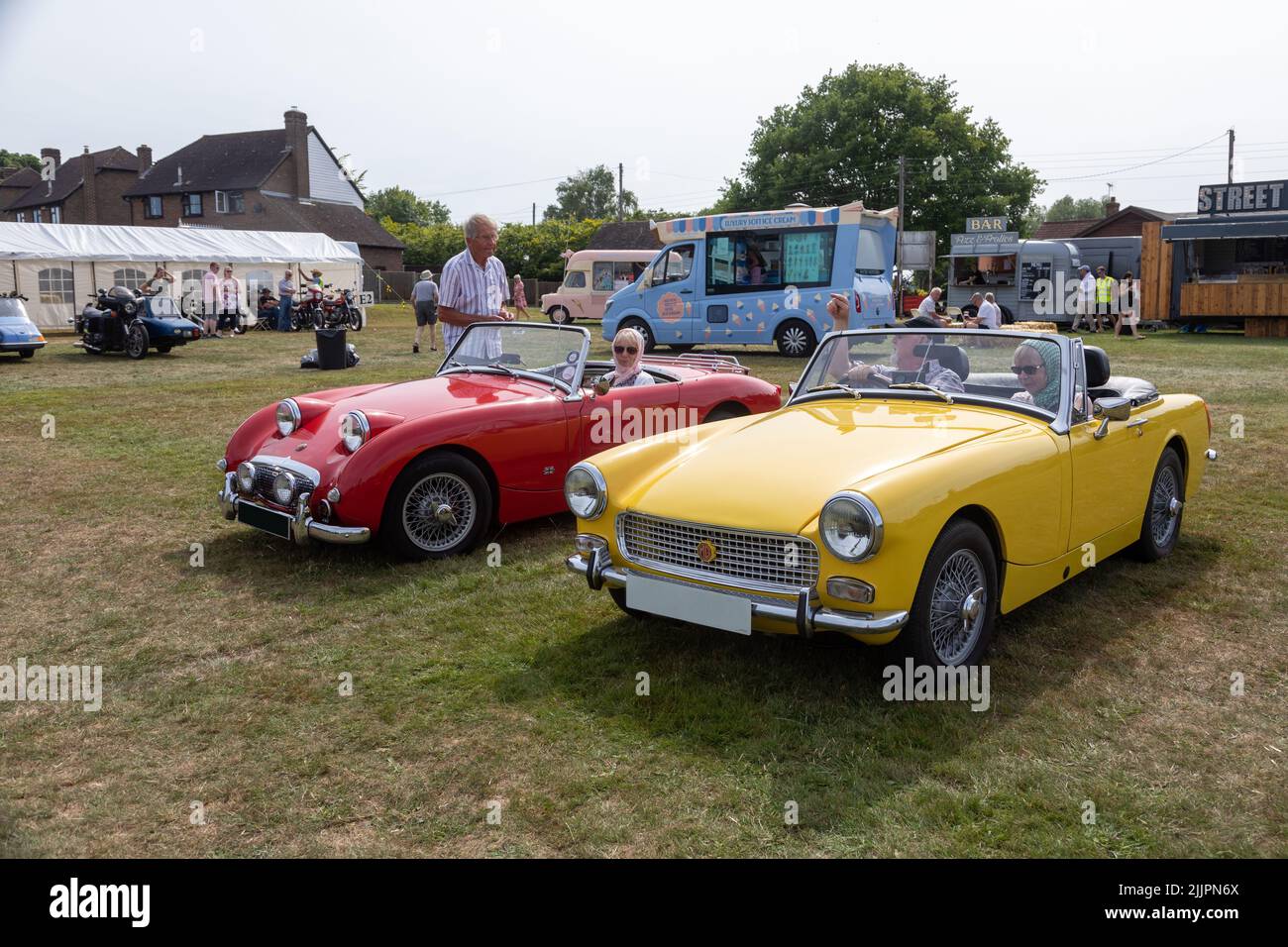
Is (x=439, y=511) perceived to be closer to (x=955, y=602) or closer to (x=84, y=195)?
(x=955, y=602)

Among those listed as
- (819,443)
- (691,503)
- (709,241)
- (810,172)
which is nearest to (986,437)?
(819,443)

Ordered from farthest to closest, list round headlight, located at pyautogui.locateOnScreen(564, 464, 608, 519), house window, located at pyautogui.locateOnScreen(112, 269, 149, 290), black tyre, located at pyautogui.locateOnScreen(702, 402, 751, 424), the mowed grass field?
house window, located at pyautogui.locateOnScreen(112, 269, 149, 290) < black tyre, located at pyautogui.locateOnScreen(702, 402, 751, 424) < round headlight, located at pyautogui.locateOnScreen(564, 464, 608, 519) < the mowed grass field

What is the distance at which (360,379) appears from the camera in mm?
15805

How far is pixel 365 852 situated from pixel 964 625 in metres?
2.46

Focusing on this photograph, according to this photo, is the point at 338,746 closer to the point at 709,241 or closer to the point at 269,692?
the point at 269,692

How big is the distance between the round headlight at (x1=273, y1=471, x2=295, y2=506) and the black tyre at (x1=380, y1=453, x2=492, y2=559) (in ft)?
1.79

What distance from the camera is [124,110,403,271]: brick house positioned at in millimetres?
50719

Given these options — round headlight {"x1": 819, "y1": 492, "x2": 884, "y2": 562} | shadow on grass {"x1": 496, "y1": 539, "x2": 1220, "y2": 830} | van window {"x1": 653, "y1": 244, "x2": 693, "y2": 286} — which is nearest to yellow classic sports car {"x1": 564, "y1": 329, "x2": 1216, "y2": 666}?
round headlight {"x1": 819, "y1": 492, "x2": 884, "y2": 562}

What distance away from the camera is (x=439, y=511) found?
596cm

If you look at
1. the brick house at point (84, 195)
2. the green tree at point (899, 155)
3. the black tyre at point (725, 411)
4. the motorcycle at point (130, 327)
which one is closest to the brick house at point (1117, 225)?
the green tree at point (899, 155)

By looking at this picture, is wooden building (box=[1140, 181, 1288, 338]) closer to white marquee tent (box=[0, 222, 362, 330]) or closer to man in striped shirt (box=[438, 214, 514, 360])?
man in striped shirt (box=[438, 214, 514, 360])

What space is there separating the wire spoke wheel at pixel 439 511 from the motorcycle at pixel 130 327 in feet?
53.3

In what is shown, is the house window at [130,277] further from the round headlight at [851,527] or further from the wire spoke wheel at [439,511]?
the round headlight at [851,527]

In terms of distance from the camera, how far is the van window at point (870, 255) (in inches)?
748
